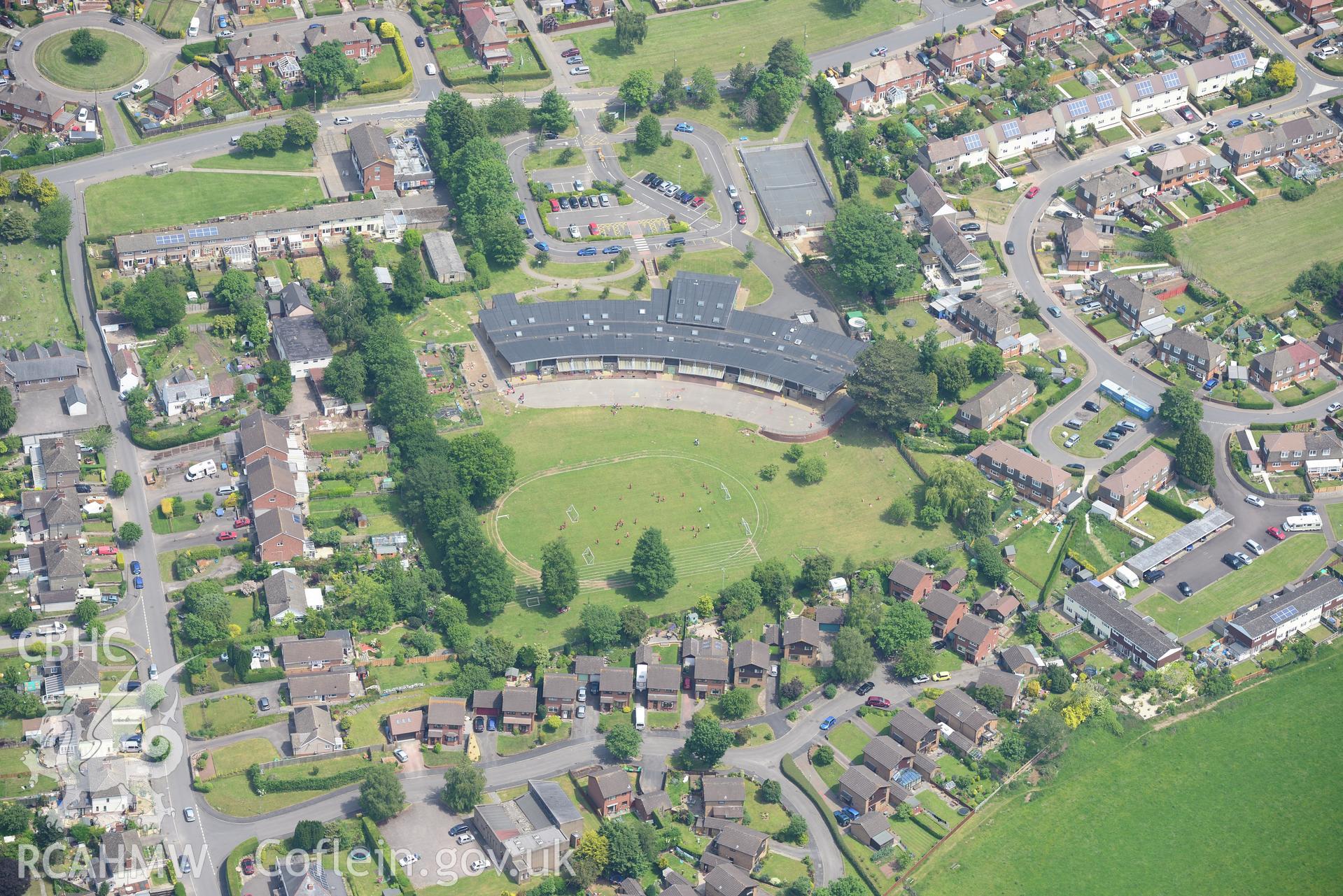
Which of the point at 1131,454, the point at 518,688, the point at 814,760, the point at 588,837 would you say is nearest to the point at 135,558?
the point at 518,688

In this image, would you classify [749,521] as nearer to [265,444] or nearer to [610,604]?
[610,604]

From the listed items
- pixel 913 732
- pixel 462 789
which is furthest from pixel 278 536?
pixel 913 732

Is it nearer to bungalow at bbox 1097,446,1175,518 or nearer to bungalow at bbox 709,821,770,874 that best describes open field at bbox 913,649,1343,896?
bungalow at bbox 709,821,770,874

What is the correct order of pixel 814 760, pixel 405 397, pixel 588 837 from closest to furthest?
pixel 588 837 → pixel 814 760 → pixel 405 397

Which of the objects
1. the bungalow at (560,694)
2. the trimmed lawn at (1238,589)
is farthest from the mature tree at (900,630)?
the bungalow at (560,694)

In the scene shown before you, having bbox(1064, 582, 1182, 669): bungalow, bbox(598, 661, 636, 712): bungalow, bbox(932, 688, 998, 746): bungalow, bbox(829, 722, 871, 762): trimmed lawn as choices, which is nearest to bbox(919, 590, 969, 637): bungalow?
bbox(932, 688, 998, 746): bungalow
